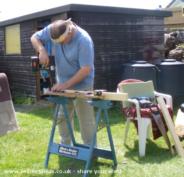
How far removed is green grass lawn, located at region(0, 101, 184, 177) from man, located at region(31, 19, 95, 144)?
15.2 inches

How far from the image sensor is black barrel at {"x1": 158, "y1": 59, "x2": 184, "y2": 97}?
8469mm

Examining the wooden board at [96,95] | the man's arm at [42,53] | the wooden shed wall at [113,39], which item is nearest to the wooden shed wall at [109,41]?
the wooden shed wall at [113,39]

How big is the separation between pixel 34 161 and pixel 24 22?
5794 mm

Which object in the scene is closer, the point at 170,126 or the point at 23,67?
the point at 170,126

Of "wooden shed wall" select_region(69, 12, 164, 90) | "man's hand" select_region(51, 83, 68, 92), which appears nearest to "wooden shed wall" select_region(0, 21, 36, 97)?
"wooden shed wall" select_region(69, 12, 164, 90)

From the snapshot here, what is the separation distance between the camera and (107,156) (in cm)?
480

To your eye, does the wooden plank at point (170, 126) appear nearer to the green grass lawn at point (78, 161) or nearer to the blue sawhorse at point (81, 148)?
the green grass lawn at point (78, 161)

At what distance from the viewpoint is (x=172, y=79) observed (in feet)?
27.8

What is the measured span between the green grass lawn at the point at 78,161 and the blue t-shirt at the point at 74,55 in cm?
100

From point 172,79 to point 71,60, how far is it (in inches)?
167

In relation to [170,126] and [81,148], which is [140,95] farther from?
[81,148]

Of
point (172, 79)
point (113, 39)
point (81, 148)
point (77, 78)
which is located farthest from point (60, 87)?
point (113, 39)

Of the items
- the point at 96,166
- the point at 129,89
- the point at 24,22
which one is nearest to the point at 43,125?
the point at 129,89

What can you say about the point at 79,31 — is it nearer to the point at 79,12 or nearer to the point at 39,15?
the point at 79,12
